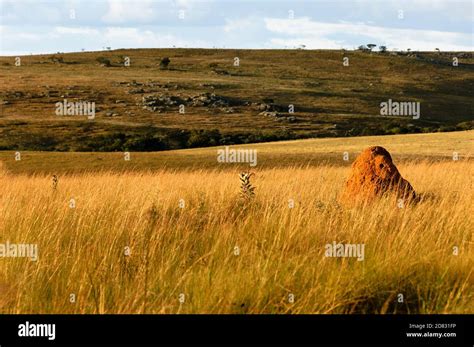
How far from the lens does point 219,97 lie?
332 feet

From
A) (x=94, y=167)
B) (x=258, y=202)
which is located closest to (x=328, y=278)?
(x=258, y=202)

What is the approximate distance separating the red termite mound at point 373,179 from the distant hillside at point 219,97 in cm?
4897

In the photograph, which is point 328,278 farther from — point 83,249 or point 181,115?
point 181,115

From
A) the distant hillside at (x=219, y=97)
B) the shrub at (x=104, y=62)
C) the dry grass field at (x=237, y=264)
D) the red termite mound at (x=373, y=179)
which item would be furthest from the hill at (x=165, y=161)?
the shrub at (x=104, y=62)

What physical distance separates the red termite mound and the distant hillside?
161ft

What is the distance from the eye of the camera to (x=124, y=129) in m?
76.9

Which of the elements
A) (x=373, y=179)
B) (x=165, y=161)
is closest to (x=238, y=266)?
(x=373, y=179)

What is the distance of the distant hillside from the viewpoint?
73.6 metres

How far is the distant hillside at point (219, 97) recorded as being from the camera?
7362 cm

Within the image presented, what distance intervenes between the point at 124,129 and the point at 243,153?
39197 mm

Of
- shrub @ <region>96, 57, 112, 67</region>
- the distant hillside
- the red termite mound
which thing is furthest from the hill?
shrub @ <region>96, 57, 112, 67</region>

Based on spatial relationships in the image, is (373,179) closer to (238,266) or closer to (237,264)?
(237,264)

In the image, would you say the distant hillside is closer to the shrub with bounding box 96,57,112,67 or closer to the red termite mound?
the shrub with bounding box 96,57,112,67

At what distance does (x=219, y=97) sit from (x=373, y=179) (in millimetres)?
88525
